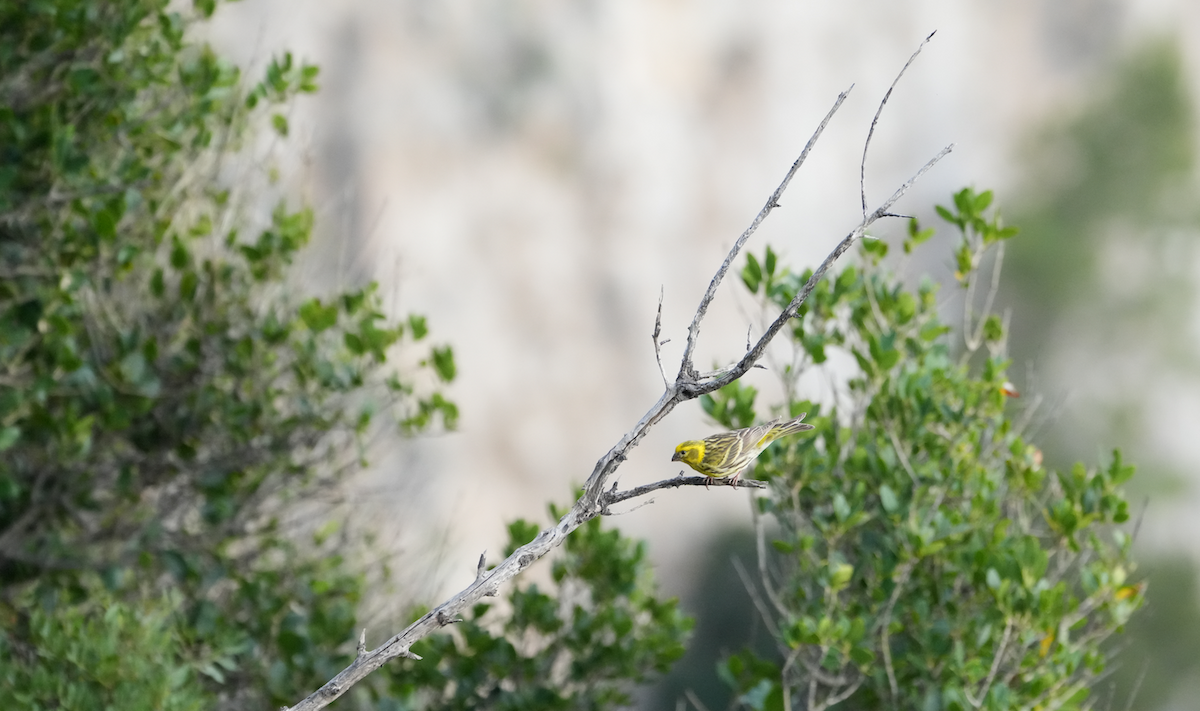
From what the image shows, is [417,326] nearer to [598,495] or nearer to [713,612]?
[598,495]

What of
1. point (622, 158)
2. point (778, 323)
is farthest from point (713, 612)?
point (778, 323)

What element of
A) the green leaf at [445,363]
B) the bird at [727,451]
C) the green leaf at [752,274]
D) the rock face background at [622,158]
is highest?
the rock face background at [622,158]

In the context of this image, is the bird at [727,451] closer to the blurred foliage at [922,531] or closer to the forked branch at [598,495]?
the forked branch at [598,495]

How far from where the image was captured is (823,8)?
12570 millimetres

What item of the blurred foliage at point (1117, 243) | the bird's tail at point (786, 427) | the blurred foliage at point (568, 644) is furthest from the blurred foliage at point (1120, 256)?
the bird's tail at point (786, 427)

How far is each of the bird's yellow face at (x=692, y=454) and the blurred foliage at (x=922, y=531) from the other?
22.3 inches

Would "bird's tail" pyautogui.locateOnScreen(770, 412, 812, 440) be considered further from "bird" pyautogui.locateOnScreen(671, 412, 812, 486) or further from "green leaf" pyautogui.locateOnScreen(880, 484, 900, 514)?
"green leaf" pyautogui.locateOnScreen(880, 484, 900, 514)

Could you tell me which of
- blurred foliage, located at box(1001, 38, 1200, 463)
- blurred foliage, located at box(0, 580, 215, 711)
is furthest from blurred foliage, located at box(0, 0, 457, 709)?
blurred foliage, located at box(1001, 38, 1200, 463)

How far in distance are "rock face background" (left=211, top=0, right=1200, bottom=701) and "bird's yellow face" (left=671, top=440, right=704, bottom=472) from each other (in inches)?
338

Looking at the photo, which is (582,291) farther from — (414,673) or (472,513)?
(414,673)

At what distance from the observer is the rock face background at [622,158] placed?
11097 millimetres

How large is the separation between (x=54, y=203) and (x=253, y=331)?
580 millimetres

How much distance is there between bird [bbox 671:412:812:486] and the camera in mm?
1589

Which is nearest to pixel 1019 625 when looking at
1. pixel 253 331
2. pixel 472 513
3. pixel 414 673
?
pixel 414 673
